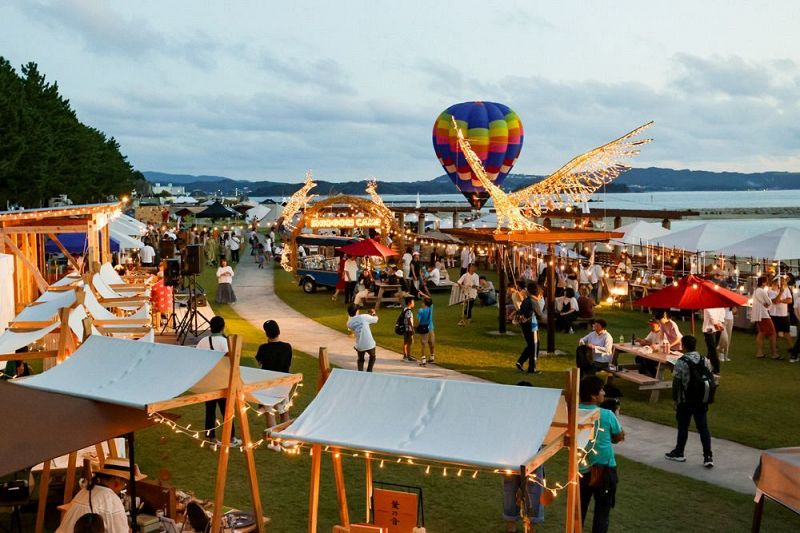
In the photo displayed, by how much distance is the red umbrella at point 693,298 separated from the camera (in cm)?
1484

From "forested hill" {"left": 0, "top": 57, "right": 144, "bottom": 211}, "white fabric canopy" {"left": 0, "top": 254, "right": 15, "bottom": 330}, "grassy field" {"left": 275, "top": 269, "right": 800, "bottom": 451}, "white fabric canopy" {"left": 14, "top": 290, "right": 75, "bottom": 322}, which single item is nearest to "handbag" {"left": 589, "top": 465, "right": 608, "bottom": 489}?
"grassy field" {"left": 275, "top": 269, "right": 800, "bottom": 451}

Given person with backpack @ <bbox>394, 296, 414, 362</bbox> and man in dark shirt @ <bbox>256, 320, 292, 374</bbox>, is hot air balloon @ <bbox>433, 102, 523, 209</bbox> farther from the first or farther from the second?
man in dark shirt @ <bbox>256, 320, 292, 374</bbox>

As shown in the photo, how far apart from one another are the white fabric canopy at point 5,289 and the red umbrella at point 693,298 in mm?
11549

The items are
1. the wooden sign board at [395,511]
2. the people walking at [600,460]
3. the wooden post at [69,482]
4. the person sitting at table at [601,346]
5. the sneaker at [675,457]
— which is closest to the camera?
the wooden sign board at [395,511]

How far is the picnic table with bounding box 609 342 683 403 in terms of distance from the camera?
14344 mm

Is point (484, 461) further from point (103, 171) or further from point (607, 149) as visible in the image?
point (103, 171)

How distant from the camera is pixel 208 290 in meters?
31.6

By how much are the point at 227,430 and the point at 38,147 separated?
146 ft

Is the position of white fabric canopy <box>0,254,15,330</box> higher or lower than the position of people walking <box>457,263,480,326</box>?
higher

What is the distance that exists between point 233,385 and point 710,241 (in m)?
22.4

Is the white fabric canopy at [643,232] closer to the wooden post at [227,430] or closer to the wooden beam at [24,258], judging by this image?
the wooden beam at [24,258]

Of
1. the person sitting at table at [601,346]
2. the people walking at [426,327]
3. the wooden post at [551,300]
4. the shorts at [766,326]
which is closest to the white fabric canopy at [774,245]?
the shorts at [766,326]

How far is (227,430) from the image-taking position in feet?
25.8

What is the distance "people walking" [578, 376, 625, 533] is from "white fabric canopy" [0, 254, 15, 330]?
11.5 meters
